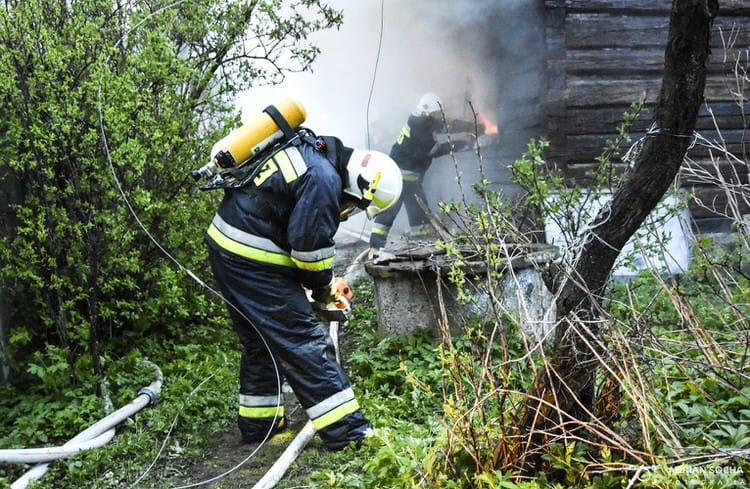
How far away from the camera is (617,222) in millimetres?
2963

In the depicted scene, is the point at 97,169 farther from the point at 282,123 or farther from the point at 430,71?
the point at 430,71

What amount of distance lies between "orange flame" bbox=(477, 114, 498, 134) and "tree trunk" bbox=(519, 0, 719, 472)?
6.30 m

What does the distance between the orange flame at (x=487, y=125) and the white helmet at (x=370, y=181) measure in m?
5.30

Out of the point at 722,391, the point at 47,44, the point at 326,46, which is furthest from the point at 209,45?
the point at 326,46

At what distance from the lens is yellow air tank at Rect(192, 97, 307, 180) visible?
403cm

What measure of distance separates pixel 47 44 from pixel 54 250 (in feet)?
4.20

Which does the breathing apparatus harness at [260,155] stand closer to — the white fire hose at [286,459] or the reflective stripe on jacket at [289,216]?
the reflective stripe on jacket at [289,216]

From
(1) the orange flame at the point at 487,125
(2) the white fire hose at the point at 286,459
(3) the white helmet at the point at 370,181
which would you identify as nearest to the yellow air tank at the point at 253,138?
(3) the white helmet at the point at 370,181

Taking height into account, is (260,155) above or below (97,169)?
below

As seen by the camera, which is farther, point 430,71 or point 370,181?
point 430,71

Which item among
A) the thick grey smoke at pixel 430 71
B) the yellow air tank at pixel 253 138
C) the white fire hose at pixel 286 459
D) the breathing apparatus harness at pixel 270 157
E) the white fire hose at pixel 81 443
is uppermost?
the thick grey smoke at pixel 430 71

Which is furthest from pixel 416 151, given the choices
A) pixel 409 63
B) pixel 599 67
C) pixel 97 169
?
pixel 97 169

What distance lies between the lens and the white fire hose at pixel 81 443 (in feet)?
12.0

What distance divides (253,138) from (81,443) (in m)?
1.94
